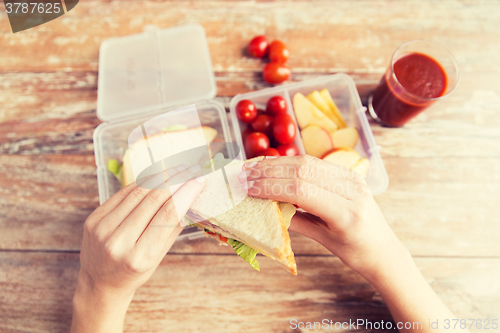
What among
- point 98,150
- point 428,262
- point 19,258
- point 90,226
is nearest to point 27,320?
point 19,258

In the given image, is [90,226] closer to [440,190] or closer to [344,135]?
[344,135]

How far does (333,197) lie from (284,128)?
0.45 meters

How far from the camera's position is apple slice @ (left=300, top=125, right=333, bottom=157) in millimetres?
1241

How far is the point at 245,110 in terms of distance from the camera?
1.25 m

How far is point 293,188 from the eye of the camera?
2.77 feet

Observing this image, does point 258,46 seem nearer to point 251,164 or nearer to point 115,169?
point 251,164

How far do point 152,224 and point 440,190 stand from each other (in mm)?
1161

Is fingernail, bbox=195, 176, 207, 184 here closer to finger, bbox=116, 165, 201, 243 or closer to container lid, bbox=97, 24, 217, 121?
finger, bbox=116, 165, 201, 243

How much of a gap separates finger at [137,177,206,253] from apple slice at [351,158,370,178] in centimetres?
67

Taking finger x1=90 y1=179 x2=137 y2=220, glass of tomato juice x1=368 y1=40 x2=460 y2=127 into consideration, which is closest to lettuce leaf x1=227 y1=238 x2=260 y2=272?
finger x1=90 y1=179 x2=137 y2=220

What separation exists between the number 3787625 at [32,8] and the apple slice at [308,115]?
1304mm

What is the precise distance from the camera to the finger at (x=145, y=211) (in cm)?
84

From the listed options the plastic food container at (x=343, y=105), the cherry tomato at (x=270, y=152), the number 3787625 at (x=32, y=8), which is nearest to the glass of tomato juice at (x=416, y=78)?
the plastic food container at (x=343, y=105)

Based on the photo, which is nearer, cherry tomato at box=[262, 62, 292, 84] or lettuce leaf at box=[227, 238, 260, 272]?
lettuce leaf at box=[227, 238, 260, 272]
